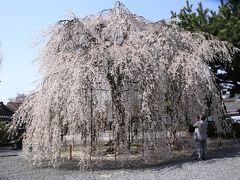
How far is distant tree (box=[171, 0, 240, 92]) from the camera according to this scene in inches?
773

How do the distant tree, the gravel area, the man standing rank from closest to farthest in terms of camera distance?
the gravel area < the man standing < the distant tree

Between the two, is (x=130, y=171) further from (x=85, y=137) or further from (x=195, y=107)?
(x=195, y=107)

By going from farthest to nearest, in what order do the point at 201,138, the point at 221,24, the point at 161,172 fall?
the point at 221,24, the point at 201,138, the point at 161,172

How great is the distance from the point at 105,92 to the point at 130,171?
9.74ft

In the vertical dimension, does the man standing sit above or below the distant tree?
below

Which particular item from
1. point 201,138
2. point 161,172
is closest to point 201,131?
point 201,138

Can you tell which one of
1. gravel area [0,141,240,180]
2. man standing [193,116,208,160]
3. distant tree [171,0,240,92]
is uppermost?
distant tree [171,0,240,92]

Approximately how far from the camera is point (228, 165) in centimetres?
1223

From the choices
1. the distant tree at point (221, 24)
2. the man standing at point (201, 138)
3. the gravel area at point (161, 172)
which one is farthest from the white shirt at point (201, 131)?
the distant tree at point (221, 24)

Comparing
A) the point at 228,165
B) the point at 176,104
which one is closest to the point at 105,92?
the point at 176,104

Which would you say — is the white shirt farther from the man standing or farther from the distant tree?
the distant tree

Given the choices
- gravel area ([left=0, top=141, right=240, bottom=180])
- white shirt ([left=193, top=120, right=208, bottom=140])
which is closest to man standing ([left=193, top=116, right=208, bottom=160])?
white shirt ([left=193, top=120, right=208, bottom=140])

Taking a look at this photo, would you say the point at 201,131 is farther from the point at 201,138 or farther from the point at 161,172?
the point at 161,172

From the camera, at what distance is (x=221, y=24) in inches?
794
